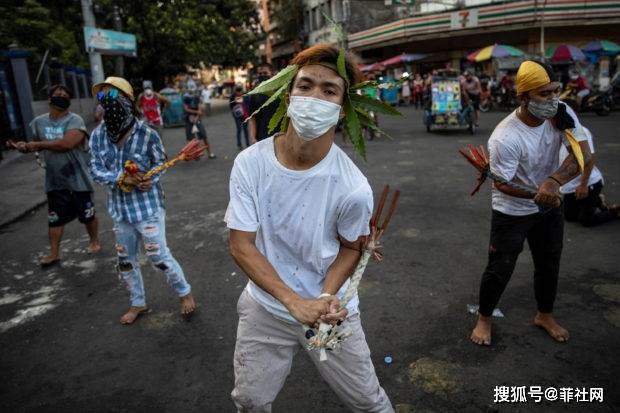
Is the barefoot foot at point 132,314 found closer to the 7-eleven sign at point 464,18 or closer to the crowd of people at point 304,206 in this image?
the crowd of people at point 304,206

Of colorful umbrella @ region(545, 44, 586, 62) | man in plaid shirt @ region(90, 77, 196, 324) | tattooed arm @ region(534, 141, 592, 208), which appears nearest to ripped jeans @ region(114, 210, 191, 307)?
man in plaid shirt @ region(90, 77, 196, 324)

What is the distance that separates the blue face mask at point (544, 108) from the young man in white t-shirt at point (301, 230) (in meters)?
1.54

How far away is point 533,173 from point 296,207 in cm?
199

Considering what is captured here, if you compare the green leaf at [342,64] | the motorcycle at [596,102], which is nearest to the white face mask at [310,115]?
the green leaf at [342,64]

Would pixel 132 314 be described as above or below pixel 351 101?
below

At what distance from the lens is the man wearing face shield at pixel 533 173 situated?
2857mm

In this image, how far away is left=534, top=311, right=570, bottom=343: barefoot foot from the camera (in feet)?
10.6

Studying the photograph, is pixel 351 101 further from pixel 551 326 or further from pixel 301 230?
pixel 551 326

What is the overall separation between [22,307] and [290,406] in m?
2.98

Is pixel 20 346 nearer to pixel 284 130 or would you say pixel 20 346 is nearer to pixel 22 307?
pixel 22 307

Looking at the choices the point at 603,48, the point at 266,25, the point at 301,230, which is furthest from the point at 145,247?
the point at 266,25

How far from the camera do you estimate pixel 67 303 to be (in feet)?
13.8

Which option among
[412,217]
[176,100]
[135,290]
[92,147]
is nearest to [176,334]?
[135,290]

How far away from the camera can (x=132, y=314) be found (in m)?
3.80
